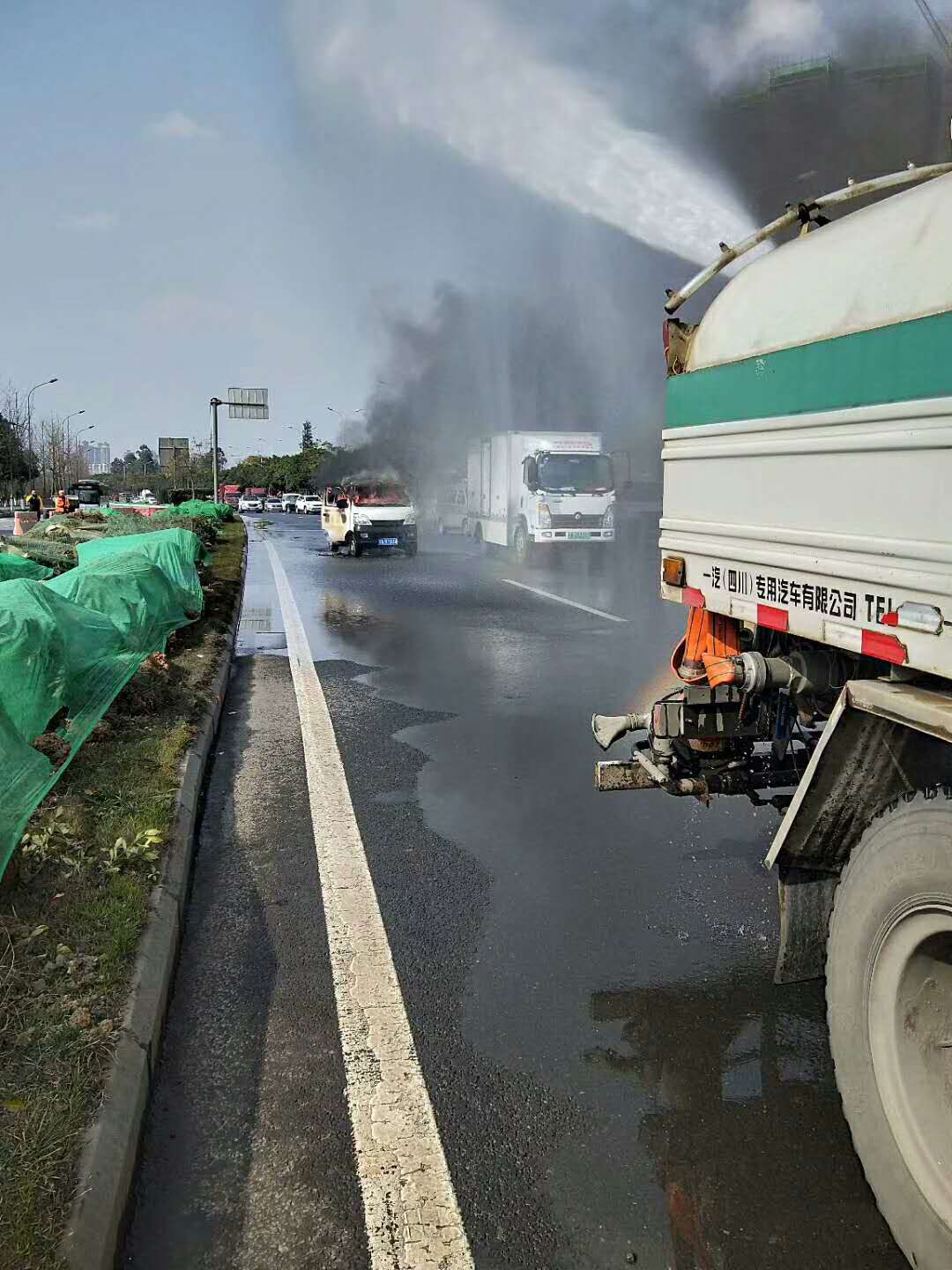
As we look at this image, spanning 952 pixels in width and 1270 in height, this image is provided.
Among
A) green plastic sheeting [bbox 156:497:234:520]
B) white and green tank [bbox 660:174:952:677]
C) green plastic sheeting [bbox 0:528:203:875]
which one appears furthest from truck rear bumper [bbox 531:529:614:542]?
white and green tank [bbox 660:174:952:677]

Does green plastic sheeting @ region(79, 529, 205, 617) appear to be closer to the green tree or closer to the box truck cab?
the box truck cab

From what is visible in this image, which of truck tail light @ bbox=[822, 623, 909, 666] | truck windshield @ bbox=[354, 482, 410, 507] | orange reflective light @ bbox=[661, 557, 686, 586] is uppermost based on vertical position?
truck windshield @ bbox=[354, 482, 410, 507]

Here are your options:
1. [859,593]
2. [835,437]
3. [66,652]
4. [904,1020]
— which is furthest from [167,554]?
[904,1020]

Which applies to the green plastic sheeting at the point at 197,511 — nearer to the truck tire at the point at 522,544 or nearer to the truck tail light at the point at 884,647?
the truck tire at the point at 522,544

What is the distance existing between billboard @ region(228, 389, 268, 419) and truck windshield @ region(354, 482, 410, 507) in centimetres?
3612

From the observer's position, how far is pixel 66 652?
5.90m

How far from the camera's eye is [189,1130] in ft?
9.50

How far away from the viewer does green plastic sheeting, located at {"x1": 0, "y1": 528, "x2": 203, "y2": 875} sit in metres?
4.25

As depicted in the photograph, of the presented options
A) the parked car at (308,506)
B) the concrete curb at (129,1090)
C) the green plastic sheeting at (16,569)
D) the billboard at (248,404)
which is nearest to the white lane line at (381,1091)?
the concrete curb at (129,1090)

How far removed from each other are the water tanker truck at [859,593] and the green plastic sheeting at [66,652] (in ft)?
9.38

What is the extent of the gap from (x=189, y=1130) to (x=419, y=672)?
705 cm

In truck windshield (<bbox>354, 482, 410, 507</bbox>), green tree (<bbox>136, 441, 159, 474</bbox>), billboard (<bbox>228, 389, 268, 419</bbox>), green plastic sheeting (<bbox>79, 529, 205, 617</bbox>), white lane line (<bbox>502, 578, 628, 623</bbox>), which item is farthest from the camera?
green tree (<bbox>136, 441, 159, 474</bbox>)

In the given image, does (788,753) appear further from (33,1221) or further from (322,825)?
(33,1221)

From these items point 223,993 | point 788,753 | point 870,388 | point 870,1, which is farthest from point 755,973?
point 870,1
